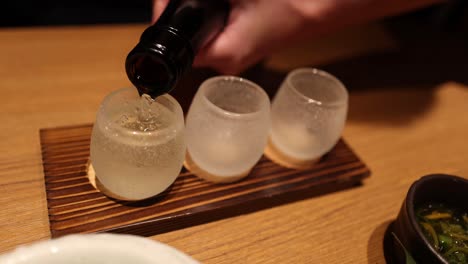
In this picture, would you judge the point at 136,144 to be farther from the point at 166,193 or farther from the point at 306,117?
the point at 306,117

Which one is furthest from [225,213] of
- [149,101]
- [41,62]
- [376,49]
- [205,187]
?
[376,49]

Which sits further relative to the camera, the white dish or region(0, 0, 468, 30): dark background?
Result: region(0, 0, 468, 30): dark background

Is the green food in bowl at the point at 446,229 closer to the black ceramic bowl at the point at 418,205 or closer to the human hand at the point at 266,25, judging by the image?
the black ceramic bowl at the point at 418,205

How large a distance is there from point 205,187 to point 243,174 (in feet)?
0.29

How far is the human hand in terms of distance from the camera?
0.92 metres

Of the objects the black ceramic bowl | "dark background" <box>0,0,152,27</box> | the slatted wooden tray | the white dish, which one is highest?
the white dish

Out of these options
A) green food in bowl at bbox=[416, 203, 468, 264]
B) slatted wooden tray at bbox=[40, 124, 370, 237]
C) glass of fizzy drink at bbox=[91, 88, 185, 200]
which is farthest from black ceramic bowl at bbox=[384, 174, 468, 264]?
glass of fizzy drink at bbox=[91, 88, 185, 200]

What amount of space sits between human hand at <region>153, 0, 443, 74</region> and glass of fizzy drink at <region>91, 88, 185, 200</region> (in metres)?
0.20

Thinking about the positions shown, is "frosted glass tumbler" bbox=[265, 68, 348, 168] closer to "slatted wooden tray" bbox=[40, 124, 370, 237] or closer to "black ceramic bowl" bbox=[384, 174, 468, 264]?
"slatted wooden tray" bbox=[40, 124, 370, 237]

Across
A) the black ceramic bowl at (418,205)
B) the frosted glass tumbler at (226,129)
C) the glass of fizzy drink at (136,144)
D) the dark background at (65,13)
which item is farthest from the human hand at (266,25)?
the dark background at (65,13)

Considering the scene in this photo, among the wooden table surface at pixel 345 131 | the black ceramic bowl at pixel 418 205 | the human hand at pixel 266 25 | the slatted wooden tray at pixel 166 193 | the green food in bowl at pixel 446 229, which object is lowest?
the wooden table surface at pixel 345 131

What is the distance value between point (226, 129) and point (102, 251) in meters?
0.35

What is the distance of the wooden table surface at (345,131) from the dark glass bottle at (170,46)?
0.28 m

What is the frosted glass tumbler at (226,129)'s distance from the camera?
2.67ft
